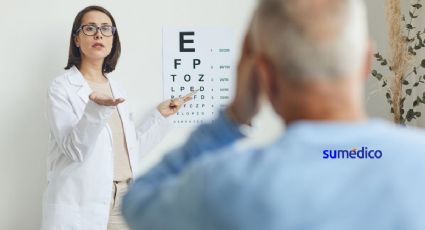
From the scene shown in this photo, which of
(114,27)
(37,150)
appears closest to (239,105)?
(114,27)

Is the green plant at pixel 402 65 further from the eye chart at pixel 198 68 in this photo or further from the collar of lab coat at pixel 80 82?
the collar of lab coat at pixel 80 82

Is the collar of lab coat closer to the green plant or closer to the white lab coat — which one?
the white lab coat

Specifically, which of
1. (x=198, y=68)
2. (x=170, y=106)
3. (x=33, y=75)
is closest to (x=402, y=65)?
(x=198, y=68)

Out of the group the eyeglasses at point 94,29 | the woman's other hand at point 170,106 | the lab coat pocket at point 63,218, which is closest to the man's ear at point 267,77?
the lab coat pocket at point 63,218

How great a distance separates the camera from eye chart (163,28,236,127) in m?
3.08

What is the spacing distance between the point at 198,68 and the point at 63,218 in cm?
102

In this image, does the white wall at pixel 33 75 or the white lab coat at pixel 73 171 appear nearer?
the white lab coat at pixel 73 171

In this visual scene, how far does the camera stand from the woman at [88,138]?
248 centimetres

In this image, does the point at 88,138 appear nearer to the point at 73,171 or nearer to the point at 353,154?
the point at 73,171

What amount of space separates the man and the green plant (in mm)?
2418

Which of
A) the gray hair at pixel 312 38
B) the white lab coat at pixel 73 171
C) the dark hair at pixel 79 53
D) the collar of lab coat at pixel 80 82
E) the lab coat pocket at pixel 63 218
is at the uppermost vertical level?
the gray hair at pixel 312 38

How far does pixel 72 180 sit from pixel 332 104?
200 cm

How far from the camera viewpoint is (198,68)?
10.3 feet

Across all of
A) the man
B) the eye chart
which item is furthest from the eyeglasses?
the man
